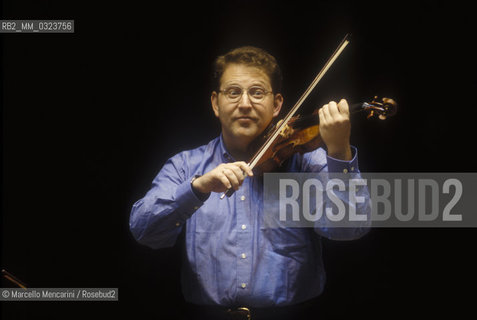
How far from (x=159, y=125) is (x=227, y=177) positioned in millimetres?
750

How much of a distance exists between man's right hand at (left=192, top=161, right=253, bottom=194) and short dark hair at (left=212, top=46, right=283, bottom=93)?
435mm

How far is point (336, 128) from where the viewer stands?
5.57ft

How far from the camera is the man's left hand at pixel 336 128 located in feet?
5.57

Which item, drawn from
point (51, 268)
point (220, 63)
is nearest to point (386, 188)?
point (220, 63)

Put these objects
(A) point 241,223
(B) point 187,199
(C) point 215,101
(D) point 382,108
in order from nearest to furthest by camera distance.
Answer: (D) point 382,108 < (B) point 187,199 < (A) point 241,223 < (C) point 215,101

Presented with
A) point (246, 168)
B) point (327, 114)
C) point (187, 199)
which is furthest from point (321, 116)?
point (187, 199)

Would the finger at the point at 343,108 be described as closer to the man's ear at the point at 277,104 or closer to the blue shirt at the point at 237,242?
the blue shirt at the point at 237,242

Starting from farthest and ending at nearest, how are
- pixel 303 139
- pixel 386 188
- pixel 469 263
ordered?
pixel 469 263
pixel 386 188
pixel 303 139

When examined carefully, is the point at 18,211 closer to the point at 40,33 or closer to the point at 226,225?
the point at 40,33

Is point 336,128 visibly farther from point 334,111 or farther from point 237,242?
point 237,242

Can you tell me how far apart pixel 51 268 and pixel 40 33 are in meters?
1.03

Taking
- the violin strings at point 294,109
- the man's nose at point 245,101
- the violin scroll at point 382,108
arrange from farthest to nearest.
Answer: the man's nose at point 245,101, the violin strings at point 294,109, the violin scroll at point 382,108

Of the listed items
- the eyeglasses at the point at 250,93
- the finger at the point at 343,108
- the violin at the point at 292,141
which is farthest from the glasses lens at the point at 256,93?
the finger at the point at 343,108

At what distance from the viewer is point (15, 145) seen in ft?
7.39
